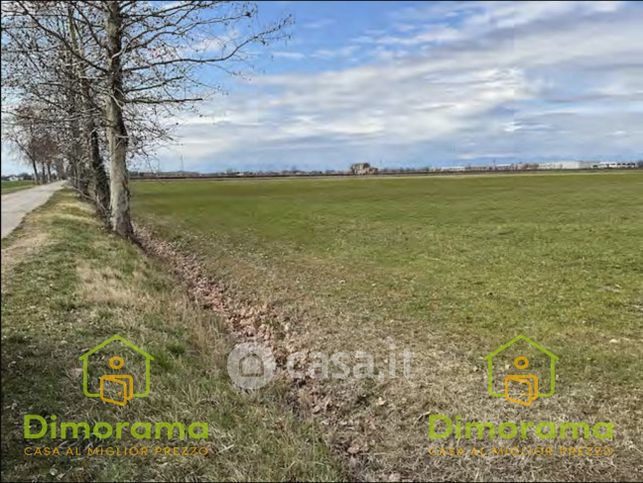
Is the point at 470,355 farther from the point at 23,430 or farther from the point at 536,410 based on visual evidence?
the point at 23,430

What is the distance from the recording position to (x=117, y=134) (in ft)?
36.5

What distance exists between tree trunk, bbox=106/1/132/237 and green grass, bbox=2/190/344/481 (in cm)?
362

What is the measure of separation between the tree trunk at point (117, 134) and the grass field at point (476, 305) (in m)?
3.17

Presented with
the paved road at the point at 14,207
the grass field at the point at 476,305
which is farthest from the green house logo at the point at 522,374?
the paved road at the point at 14,207

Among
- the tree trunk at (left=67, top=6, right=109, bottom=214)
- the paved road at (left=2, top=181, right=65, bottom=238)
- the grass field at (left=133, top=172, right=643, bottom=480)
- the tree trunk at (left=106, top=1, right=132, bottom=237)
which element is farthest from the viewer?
the tree trunk at (left=67, top=6, right=109, bottom=214)

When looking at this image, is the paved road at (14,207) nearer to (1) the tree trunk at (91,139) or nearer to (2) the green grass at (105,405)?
(2) the green grass at (105,405)

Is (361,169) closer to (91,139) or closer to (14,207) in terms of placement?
(91,139)

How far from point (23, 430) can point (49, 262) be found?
250cm

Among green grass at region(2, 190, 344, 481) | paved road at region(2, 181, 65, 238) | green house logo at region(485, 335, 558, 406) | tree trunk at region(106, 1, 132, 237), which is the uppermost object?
tree trunk at region(106, 1, 132, 237)

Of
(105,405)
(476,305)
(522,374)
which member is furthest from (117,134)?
(522,374)

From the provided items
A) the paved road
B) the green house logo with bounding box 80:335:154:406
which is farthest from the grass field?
the paved road

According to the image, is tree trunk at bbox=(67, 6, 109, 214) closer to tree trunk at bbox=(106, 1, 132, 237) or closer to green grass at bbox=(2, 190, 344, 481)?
tree trunk at bbox=(106, 1, 132, 237)

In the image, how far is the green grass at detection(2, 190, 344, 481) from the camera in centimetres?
322

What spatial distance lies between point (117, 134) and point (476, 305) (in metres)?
9.46
